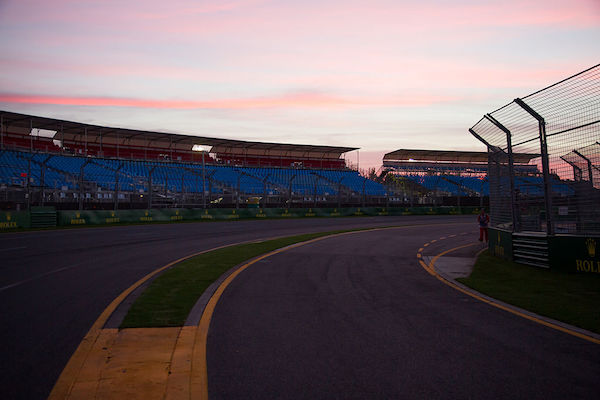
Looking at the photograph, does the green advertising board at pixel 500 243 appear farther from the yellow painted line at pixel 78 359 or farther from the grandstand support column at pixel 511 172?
the yellow painted line at pixel 78 359

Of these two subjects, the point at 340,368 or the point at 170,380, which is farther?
the point at 340,368

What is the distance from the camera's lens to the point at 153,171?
1645 inches

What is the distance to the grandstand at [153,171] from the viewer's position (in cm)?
3008

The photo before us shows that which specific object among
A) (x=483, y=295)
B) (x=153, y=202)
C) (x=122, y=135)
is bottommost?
(x=483, y=295)

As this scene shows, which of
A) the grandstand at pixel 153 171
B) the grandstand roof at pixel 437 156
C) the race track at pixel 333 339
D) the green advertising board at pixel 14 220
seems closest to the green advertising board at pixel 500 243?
the race track at pixel 333 339

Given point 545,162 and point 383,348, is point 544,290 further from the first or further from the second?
point 383,348

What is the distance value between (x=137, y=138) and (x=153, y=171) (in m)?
19.1

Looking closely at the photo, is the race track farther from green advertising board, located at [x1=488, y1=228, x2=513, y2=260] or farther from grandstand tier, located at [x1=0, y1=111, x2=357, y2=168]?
grandstand tier, located at [x1=0, y1=111, x2=357, y2=168]

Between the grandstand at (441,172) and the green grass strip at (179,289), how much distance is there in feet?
125

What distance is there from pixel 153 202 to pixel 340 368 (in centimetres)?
2978

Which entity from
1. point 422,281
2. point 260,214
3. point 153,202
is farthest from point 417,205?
point 422,281

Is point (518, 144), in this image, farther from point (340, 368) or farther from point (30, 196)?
point (30, 196)

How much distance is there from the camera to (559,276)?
9.53 m

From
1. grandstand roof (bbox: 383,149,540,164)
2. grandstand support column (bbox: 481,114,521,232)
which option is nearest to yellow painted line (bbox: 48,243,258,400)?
grandstand support column (bbox: 481,114,521,232)
